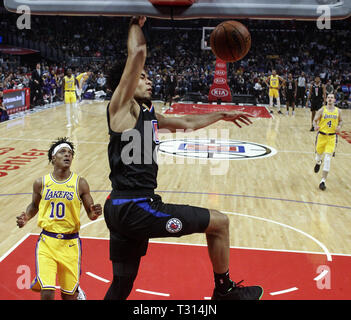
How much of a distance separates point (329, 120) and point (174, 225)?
603 centimetres

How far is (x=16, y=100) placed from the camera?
16016mm

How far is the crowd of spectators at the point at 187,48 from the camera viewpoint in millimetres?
26156

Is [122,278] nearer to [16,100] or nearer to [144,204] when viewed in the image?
[144,204]

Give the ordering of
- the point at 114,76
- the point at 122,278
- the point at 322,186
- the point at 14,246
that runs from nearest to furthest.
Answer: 1. the point at 122,278
2. the point at 114,76
3. the point at 14,246
4. the point at 322,186

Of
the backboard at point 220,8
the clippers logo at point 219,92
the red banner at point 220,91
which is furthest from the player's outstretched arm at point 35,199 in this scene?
the clippers logo at point 219,92

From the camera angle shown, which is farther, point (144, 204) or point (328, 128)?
point (328, 128)

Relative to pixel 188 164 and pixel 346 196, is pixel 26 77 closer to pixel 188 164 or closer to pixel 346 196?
pixel 188 164

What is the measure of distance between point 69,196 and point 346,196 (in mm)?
5485

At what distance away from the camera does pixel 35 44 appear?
28031 millimetres

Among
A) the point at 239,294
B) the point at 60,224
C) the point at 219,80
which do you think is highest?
the point at 219,80

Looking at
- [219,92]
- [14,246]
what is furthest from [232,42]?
[219,92]

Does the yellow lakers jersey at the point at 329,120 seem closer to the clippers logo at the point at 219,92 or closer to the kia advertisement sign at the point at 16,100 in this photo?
the kia advertisement sign at the point at 16,100

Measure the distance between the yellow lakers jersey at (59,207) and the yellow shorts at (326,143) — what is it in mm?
5676
